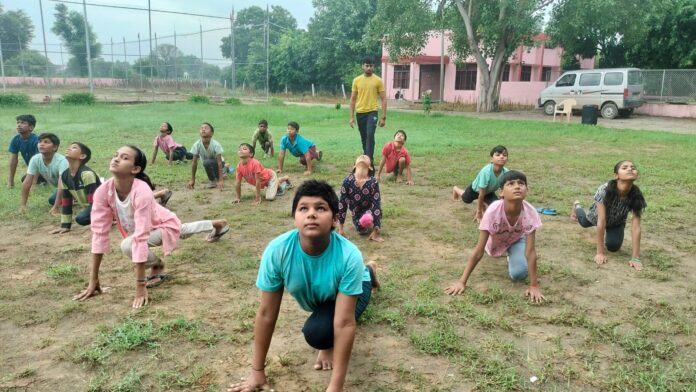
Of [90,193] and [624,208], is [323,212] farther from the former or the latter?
[90,193]

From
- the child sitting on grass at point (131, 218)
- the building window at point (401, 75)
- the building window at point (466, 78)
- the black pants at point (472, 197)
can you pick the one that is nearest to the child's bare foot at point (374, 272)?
the child sitting on grass at point (131, 218)

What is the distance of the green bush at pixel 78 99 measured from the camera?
23.5 metres

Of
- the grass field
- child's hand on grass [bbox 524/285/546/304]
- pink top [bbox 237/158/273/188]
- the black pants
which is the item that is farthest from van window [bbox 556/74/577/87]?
child's hand on grass [bbox 524/285/546/304]

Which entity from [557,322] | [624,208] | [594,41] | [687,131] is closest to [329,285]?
[557,322]

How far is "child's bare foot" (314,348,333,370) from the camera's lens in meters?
3.01

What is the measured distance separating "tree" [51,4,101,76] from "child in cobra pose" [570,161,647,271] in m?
27.9

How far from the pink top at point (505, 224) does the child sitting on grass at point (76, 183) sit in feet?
14.3

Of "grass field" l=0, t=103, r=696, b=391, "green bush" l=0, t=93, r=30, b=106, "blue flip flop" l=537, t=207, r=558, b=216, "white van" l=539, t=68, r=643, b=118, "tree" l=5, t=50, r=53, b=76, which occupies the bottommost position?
"grass field" l=0, t=103, r=696, b=391


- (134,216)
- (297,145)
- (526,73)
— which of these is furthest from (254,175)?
(526,73)

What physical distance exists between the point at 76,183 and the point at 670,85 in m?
22.8

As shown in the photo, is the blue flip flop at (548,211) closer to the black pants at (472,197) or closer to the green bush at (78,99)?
the black pants at (472,197)

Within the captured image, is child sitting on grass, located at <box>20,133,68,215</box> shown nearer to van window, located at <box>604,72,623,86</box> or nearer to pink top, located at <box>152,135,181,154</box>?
pink top, located at <box>152,135,181,154</box>

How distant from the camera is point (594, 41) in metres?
24.8

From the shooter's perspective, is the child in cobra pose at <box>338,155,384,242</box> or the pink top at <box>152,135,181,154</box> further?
the pink top at <box>152,135,181,154</box>
